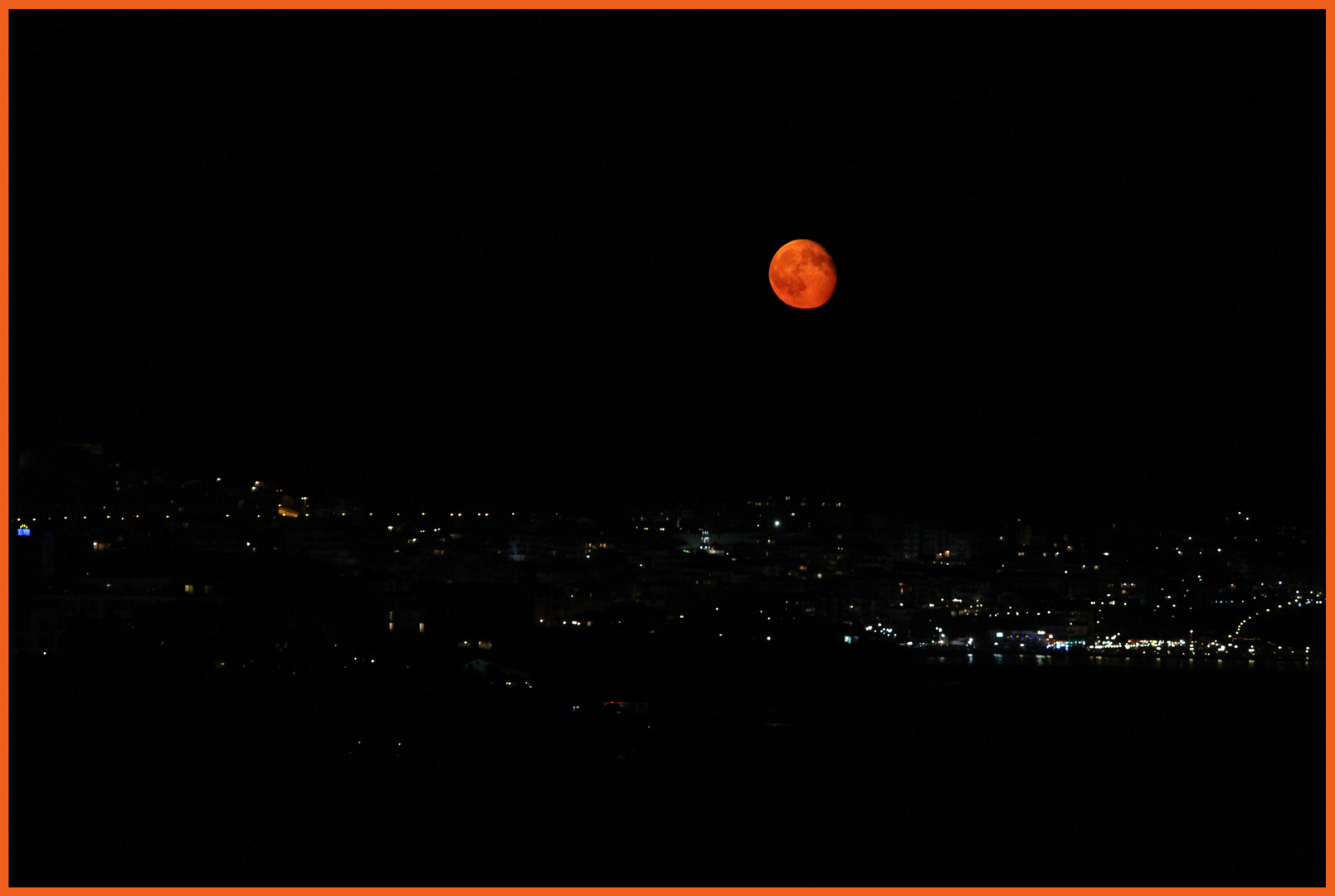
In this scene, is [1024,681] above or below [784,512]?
below

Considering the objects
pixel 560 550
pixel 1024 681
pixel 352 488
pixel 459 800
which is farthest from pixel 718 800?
pixel 352 488

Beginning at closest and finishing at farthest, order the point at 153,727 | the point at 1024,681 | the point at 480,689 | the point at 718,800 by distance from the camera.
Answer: the point at 718,800, the point at 153,727, the point at 480,689, the point at 1024,681

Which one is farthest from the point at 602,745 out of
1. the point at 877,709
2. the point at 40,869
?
the point at 40,869

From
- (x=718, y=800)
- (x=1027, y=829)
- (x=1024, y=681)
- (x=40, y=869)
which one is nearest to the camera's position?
(x=40, y=869)

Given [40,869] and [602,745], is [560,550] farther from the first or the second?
[40,869]

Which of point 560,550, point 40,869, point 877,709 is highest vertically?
point 560,550

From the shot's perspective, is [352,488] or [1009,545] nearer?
[1009,545]

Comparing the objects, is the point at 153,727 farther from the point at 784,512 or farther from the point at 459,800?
the point at 784,512
